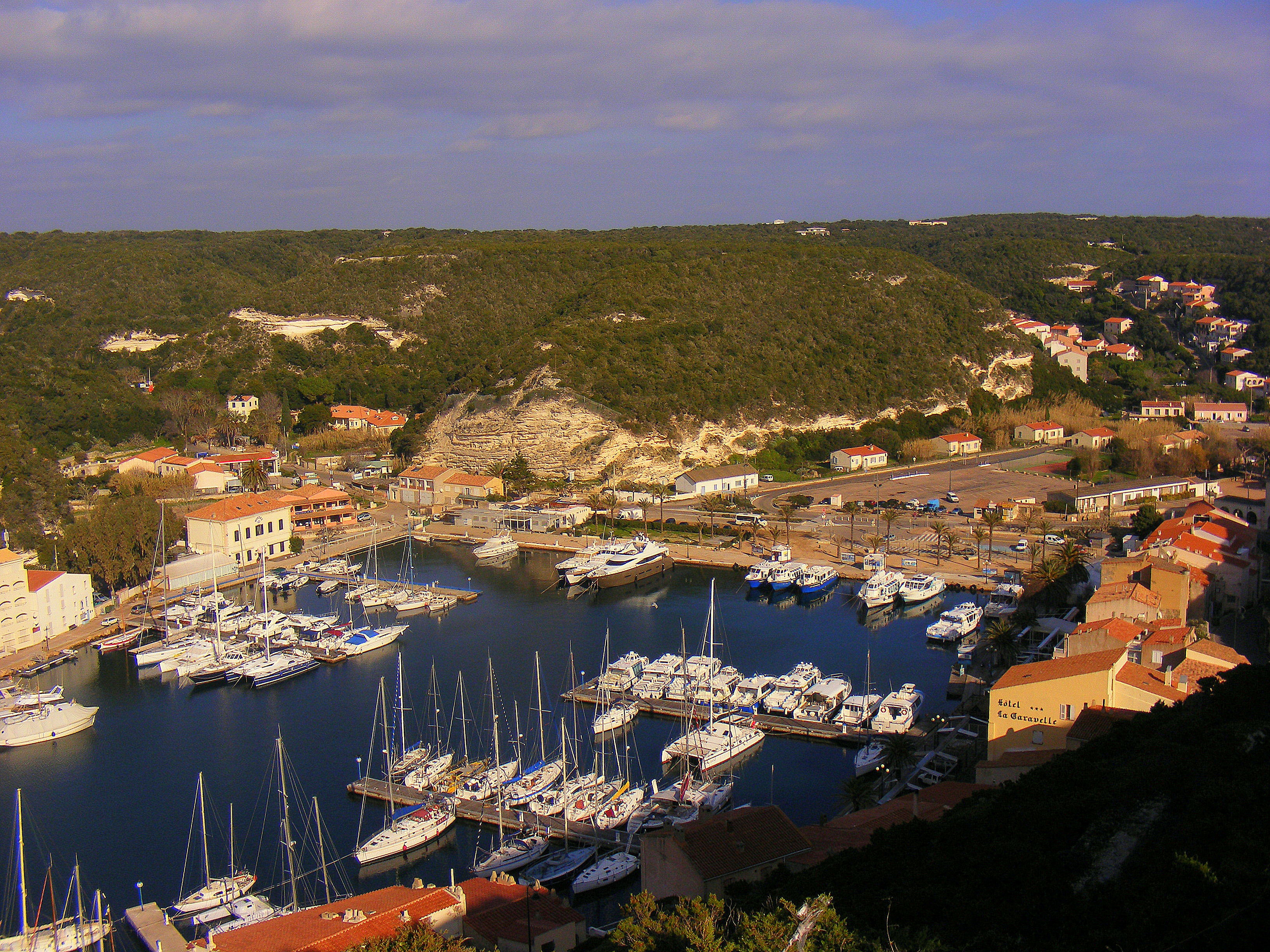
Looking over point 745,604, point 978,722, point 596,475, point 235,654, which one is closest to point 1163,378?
point 596,475

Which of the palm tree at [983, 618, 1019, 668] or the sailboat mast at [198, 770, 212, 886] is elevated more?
the palm tree at [983, 618, 1019, 668]

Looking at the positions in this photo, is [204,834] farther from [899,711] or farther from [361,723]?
[899,711]

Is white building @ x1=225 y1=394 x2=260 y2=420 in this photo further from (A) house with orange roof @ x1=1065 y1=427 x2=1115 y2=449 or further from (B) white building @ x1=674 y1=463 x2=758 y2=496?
(A) house with orange roof @ x1=1065 y1=427 x2=1115 y2=449

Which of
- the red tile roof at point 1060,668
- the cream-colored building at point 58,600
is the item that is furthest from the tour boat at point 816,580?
the cream-colored building at point 58,600

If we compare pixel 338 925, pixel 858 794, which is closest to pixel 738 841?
pixel 338 925

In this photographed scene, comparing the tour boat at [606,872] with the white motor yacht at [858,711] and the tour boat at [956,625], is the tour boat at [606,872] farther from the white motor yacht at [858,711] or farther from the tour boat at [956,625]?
the tour boat at [956,625]

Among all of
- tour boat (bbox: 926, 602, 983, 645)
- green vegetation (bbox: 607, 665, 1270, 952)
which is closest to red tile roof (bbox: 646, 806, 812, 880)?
green vegetation (bbox: 607, 665, 1270, 952)
